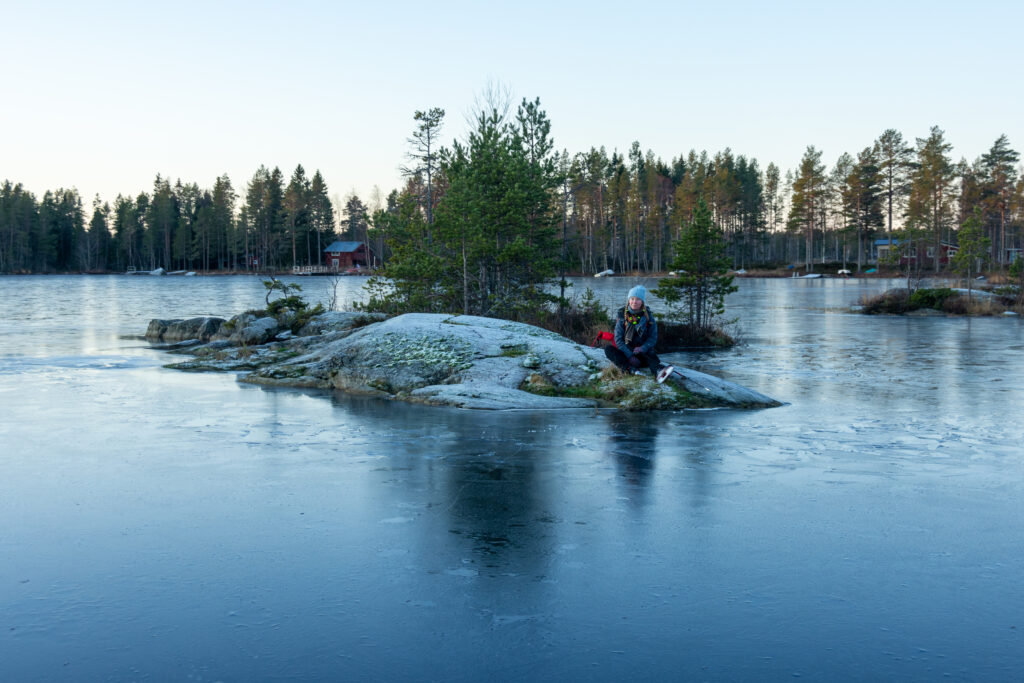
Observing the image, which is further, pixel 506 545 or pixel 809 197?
pixel 809 197

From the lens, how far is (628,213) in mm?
117875

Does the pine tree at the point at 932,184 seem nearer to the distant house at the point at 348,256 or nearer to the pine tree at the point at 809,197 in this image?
the pine tree at the point at 809,197

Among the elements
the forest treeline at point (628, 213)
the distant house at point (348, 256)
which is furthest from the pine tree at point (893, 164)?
the distant house at point (348, 256)

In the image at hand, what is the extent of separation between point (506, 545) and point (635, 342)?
778 centimetres

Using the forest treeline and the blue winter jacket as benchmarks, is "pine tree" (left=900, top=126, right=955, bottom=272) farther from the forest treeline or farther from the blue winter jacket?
the blue winter jacket

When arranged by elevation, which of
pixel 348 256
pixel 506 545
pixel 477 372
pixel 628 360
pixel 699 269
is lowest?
pixel 506 545

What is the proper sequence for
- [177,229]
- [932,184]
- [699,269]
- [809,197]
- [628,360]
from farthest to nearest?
[177,229] → [809,197] → [932,184] → [699,269] → [628,360]

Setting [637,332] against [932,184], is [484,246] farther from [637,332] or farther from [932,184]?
[932,184]

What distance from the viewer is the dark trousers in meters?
13.0

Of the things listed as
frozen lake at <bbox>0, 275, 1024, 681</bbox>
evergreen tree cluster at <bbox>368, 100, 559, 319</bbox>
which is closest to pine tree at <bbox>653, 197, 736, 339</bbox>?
evergreen tree cluster at <bbox>368, 100, 559, 319</bbox>

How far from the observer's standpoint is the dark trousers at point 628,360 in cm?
1305

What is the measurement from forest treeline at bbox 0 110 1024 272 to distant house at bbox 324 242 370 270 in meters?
3.49

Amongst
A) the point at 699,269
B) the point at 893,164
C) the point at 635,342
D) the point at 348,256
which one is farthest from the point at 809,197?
the point at 635,342

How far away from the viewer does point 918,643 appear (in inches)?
166
